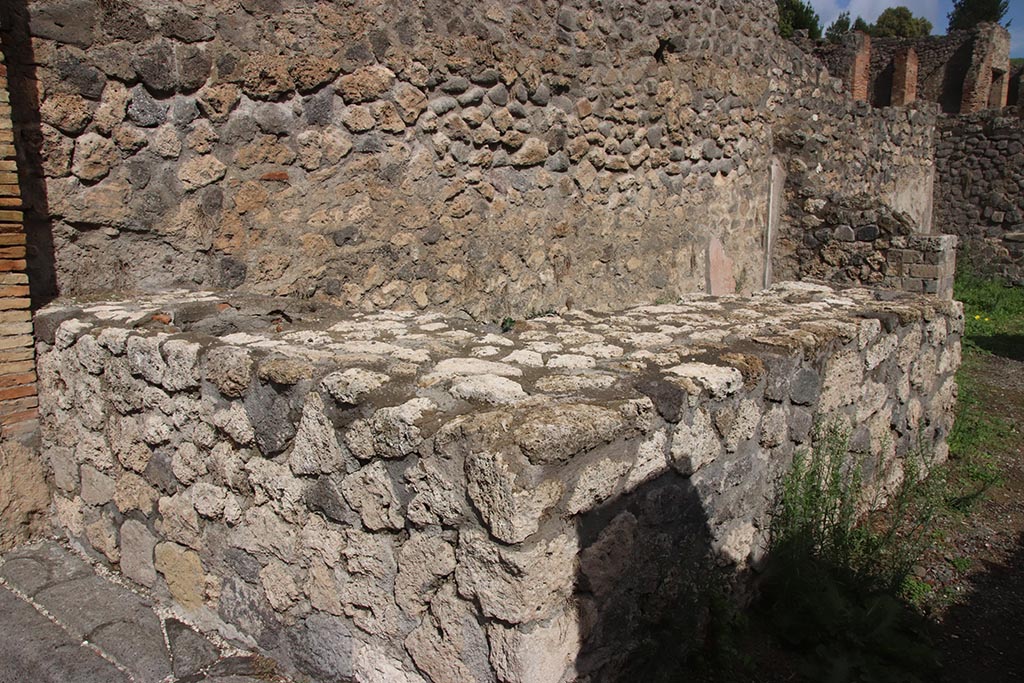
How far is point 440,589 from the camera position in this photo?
1.94 meters

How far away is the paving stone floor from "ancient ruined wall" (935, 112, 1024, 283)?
41.6 feet

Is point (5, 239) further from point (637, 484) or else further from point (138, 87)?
point (637, 484)

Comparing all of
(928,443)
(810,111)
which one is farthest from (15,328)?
(810,111)

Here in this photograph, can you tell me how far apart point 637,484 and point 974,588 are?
1875 mm

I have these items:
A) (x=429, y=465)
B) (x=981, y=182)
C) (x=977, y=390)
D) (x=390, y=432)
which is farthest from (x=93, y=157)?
(x=981, y=182)

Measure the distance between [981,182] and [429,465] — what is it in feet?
43.8

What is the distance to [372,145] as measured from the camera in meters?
3.98

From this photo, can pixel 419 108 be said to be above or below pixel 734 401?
above

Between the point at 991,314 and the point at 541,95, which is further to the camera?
the point at 991,314

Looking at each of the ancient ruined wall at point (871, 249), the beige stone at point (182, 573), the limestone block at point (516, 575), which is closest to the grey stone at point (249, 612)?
the beige stone at point (182, 573)

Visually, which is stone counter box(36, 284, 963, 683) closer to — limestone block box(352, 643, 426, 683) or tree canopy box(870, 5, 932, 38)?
limestone block box(352, 643, 426, 683)

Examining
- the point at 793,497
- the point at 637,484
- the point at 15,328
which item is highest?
the point at 15,328

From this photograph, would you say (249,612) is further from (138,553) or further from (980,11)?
(980,11)

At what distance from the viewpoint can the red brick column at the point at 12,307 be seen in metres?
2.91
